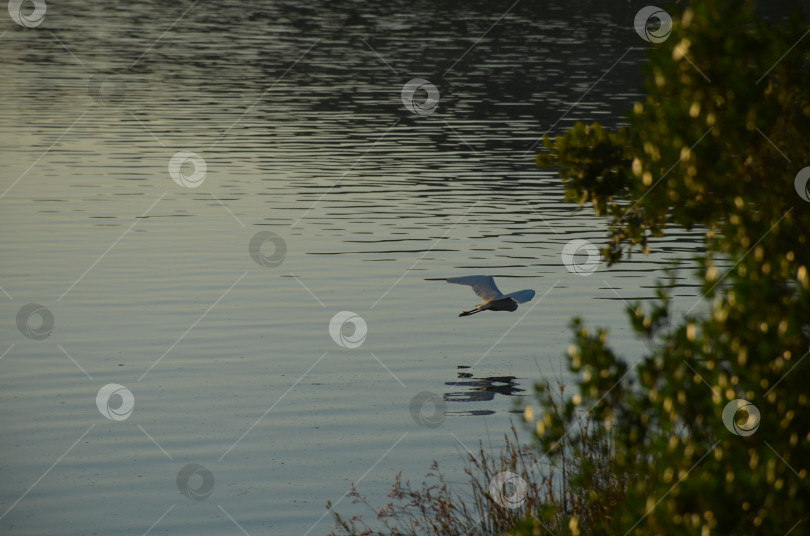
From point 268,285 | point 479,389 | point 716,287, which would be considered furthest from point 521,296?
point 716,287

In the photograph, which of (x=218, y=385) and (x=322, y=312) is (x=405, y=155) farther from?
(x=218, y=385)

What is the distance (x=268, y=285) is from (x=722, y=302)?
477 inches

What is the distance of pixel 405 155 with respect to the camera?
90.5ft

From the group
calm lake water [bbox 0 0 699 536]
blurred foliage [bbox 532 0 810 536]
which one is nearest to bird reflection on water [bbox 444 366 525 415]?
calm lake water [bbox 0 0 699 536]

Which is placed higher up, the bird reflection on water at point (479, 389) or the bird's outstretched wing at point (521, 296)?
the bird's outstretched wing at point (521, 296)

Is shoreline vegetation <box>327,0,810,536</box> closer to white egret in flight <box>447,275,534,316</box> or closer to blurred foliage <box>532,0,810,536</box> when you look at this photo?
blurred foliage <box>532,0,810,536</box>

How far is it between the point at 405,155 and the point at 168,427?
1657cm

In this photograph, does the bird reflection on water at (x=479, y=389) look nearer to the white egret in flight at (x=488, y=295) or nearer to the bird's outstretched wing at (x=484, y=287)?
the white egret in flight at (x=488, y=295)

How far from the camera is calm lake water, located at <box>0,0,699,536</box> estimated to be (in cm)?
1080

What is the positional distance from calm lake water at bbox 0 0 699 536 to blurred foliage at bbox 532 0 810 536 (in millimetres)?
4463

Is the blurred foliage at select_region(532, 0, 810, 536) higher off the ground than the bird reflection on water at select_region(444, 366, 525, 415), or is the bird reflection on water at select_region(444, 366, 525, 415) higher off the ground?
the bird reflection on water at select_region(444, 366, 525, 415)

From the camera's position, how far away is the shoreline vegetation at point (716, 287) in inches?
189

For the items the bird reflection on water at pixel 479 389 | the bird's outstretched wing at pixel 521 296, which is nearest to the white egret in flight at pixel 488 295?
the bird's outstretched wing at pixel 521 296

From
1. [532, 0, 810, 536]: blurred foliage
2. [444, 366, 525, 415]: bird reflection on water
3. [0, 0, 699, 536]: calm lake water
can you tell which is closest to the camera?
[532, 0, 810, 536]: blurred foliage
